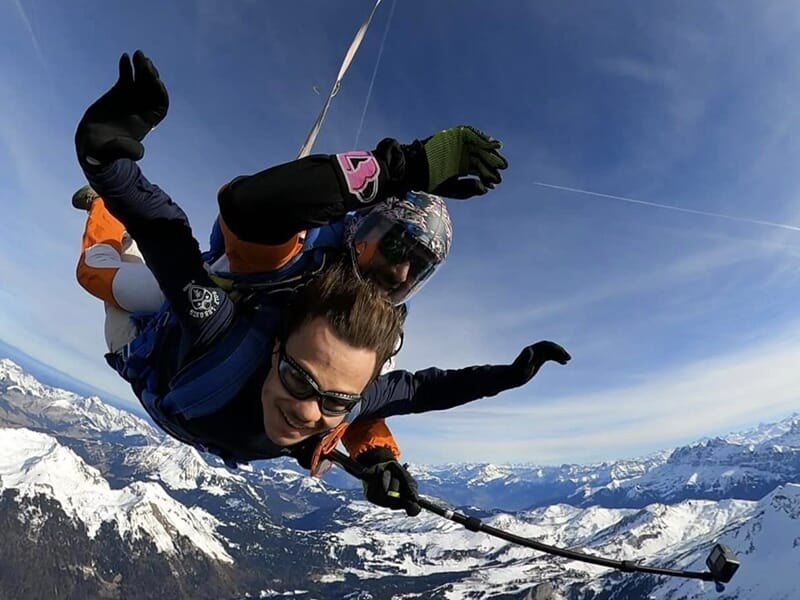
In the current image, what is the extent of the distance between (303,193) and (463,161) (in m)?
0.83

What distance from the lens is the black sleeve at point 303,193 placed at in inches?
88.7

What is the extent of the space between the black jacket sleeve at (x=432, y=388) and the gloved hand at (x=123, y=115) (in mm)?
2686

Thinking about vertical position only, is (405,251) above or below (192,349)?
above

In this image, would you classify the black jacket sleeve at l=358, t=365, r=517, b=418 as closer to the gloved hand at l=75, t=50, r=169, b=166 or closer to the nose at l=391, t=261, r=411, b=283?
the nose at l=391, t=261, r=411, b=283

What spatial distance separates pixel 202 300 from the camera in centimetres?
268

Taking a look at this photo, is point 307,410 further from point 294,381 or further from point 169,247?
point 169,247

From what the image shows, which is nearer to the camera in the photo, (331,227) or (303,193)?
(303,193)

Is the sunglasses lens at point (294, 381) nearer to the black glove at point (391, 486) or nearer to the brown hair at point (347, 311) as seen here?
the brown hair at point (347, 311)

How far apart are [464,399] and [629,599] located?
196 m

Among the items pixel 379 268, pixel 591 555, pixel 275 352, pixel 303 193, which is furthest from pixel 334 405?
pixel 591 555

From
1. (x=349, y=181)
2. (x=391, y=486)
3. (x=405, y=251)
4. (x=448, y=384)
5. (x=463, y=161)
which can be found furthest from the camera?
(x=448, y=384)

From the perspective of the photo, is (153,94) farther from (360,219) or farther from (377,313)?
(360,219)

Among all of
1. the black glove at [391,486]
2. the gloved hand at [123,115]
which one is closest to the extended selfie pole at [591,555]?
the black glove at [391,486]

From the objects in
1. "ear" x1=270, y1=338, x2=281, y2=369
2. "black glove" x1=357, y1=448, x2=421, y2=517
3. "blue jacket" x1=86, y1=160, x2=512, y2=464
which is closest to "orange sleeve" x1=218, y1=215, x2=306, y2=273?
"blue jacket" x1=86, y1=160, x2=512, y2=464
